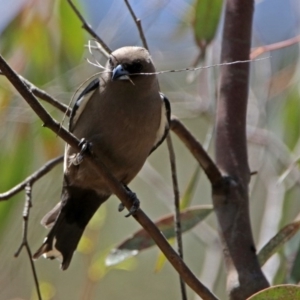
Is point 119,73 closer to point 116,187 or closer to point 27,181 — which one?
point 27,181

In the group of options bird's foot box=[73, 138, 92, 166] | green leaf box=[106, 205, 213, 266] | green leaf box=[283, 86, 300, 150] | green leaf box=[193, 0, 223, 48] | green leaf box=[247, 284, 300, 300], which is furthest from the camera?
green leaf box=[283, 86, 300, 150]

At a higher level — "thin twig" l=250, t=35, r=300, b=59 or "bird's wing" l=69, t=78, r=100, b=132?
"bird's wing" l=69, t=78, r=100, b=132

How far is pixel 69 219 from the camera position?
Result: 261 cm

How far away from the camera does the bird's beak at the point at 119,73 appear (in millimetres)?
2277

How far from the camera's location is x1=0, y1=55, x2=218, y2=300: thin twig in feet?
5.00

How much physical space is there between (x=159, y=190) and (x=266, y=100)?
30.8 inches

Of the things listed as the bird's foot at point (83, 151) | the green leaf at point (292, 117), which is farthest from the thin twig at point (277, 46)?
the bird's foot at point (83, 151)

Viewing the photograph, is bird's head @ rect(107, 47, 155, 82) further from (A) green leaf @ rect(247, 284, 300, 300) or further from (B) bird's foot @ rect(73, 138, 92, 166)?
(A) green leaf @ rect(247, 284, 300, 300)

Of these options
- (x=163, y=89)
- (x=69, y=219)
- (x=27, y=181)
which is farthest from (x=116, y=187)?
(x=163, y=89)

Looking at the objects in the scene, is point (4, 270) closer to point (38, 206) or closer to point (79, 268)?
point (38, 206)

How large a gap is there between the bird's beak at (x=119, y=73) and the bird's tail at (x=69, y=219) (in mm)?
497

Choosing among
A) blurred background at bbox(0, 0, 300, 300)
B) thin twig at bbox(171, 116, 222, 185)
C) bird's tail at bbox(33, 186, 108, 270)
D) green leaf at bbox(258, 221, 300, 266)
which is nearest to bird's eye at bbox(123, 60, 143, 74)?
blurred background at bbox(0, 0, 300, 300)

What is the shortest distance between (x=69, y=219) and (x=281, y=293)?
4.14 feet

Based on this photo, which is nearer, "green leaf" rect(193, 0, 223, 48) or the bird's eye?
the bird's eye
